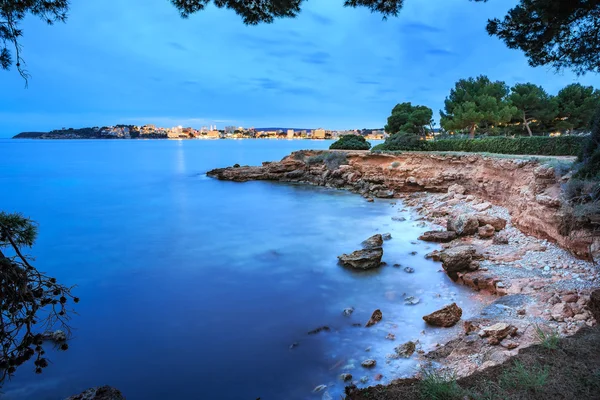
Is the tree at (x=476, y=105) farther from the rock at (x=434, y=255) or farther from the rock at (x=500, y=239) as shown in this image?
the rock at (x=434, y=255)

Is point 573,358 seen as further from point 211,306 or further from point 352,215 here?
point 352,215

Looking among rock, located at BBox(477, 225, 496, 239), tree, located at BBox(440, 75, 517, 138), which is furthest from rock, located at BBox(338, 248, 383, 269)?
tree, located at BBox(440, 75, 517, 138)

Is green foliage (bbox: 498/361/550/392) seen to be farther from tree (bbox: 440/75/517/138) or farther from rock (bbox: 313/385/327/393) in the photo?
tree (bbox: 440/75/517/138)

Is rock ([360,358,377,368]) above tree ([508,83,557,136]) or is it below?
below

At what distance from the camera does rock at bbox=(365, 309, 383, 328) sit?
6383 millimetres

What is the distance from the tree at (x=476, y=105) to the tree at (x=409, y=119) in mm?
2141

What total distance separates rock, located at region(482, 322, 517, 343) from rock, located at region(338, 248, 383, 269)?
416 centimetres

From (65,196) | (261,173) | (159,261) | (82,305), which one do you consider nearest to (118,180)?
(65,196)

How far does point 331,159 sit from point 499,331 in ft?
79.1

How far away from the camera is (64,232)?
1429 cm

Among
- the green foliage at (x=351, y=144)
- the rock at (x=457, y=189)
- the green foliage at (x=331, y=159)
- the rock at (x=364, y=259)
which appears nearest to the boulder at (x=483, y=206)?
the rock at (x=457, y=189)

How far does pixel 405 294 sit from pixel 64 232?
557 inches

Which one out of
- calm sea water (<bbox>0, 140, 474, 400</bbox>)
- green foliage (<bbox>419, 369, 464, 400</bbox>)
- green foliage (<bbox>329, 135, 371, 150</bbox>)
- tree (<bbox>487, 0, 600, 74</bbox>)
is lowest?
calm sea water (<bbox>0, 140, 474, 400</bbox>)

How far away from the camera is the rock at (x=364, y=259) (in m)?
9.17
